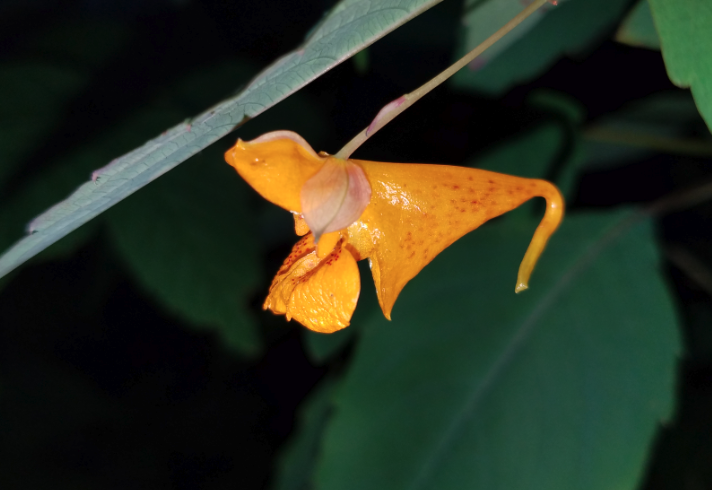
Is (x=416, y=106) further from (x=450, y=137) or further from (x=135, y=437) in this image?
(x=135, y=437)

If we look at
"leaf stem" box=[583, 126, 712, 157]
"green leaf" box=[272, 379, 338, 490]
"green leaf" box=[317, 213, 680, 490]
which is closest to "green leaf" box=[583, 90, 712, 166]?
"leaf stem" box=[583, 126, 712, 157]

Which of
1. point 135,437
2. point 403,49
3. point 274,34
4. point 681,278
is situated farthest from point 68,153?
point 681,278

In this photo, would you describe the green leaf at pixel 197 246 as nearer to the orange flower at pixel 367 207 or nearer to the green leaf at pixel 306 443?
the green leaf at pixel 306 443

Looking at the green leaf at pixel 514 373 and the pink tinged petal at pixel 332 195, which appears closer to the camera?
the pink tinged petal at pixel 332 195

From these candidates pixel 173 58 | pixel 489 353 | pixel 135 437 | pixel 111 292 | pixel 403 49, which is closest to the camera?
pixel 489 353

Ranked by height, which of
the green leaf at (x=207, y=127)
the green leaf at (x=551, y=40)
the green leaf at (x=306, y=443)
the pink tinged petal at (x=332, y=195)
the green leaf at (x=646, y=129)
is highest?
the green leaf at (x=207, y=127)

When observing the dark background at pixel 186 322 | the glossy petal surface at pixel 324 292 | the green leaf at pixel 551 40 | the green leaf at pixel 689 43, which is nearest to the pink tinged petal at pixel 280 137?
the glossy petal surface at pixel 324 292
